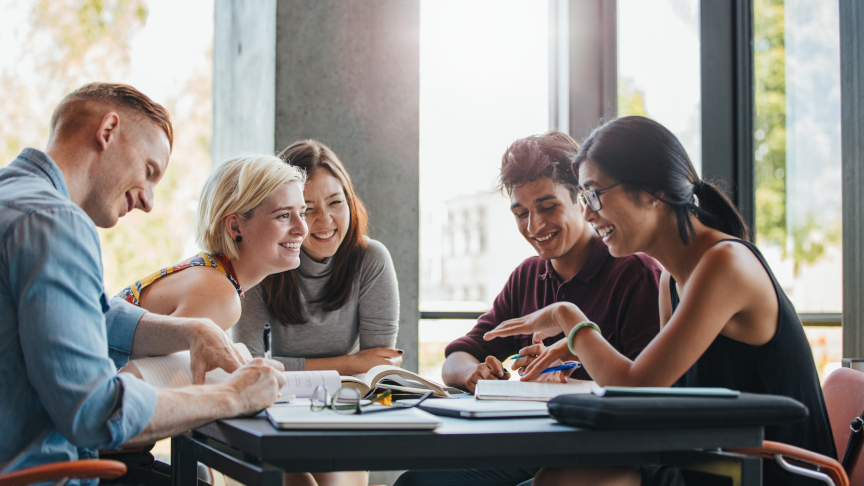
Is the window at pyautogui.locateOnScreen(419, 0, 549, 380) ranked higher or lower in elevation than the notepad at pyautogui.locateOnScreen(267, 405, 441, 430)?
higher

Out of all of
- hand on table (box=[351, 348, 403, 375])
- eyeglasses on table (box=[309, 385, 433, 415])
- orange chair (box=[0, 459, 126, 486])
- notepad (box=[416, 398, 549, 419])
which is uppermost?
eyeglasses on table (box=[309, 385, 433, 415])

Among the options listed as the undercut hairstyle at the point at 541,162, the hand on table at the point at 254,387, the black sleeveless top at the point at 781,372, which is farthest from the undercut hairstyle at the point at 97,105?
the black sleeveless top at the point at 781,372

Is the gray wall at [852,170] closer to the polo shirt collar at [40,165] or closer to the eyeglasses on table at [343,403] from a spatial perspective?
the eyeglasses on table at [343,403]

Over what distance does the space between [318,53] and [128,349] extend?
7.20 feet

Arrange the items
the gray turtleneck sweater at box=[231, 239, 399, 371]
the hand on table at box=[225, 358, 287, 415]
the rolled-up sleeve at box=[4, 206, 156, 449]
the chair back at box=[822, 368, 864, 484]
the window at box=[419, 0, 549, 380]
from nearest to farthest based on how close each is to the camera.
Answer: the rolled-up sleeve at box=[4, 206, 156, 449] → the hand on table at box=[225, 358, 287, 415] → the chair back at box=[822, 368, 864, 484] → the gray turtleneck sweater at box=[231, 239, 399, 371] → the window at box=[419, 0, 549, 380]

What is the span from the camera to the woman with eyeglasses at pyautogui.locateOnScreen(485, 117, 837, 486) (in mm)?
1419

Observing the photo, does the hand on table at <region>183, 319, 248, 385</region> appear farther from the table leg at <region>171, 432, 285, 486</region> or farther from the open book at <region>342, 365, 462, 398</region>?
the open book at <region>342, 365, 462, 398</region>

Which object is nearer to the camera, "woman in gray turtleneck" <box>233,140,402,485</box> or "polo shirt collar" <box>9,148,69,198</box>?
"polo shirt collar" <box>9,148,69,198</box>

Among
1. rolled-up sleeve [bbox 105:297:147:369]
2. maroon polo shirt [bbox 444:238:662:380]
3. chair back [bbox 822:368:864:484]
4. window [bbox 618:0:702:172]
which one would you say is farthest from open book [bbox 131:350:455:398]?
window [bbox 618:0:702:172]

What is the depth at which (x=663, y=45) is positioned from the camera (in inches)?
153

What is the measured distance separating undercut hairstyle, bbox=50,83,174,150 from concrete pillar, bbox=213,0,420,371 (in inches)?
70.8

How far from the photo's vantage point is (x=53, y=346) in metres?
1.00

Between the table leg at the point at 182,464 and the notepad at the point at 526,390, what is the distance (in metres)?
0.65

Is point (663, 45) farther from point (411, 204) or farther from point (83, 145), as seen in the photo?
point (83, 145)
